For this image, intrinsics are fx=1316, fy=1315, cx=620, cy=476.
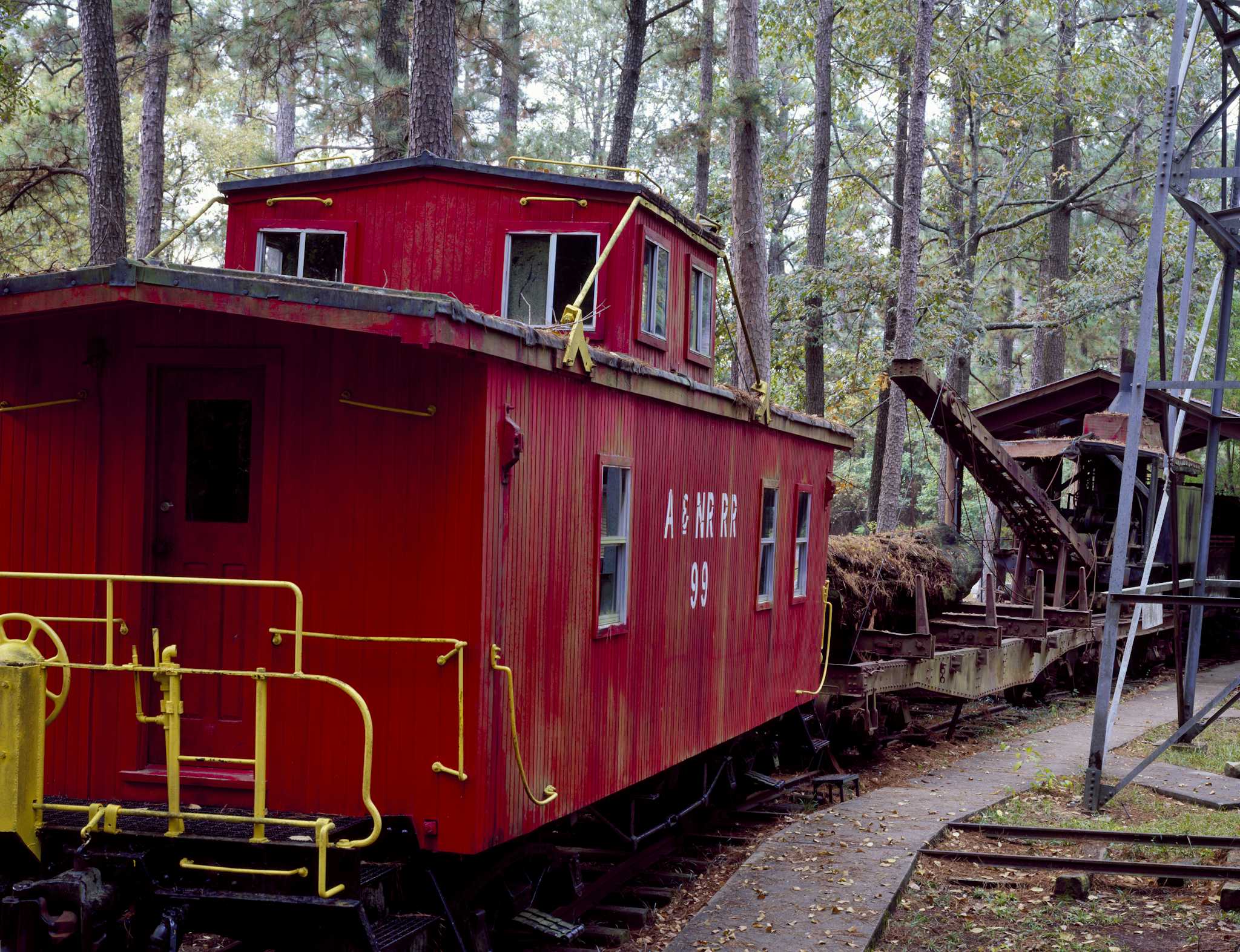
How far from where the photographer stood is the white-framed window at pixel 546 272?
9.03 metres

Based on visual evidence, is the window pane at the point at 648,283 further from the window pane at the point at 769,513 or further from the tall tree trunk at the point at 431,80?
the tall tree trunk at the point at 431,80

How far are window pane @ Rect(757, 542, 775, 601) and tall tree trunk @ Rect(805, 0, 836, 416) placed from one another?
12.3 m

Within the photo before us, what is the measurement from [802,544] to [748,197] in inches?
Answer: 260

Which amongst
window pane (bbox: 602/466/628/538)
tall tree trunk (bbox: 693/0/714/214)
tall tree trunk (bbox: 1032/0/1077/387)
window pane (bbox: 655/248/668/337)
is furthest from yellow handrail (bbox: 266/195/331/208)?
tall tree trunk (bbox: 1032/0/1077/387)

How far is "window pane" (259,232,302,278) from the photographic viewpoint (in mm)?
9470

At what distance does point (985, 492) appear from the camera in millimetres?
18406

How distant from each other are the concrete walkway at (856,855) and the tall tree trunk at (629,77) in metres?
11.9

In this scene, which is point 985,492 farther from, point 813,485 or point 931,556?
point 813,485

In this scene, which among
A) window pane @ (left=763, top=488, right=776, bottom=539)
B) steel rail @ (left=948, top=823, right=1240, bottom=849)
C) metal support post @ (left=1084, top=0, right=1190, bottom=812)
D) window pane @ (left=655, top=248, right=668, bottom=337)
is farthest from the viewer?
window pane @ (left=763, top=488, right=776, bottom=539)

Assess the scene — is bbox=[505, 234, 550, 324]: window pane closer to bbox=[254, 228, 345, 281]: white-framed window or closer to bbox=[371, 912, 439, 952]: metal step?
bbox=[254, 228, 345, 281]: white-framed window

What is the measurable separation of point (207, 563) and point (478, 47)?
55.9 ft

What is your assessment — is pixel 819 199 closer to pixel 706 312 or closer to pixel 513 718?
pixel 706 312

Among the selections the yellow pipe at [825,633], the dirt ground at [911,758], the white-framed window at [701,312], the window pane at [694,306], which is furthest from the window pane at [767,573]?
the dirt ground at [911,758]

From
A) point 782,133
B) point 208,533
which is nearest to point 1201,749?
point 208,533
